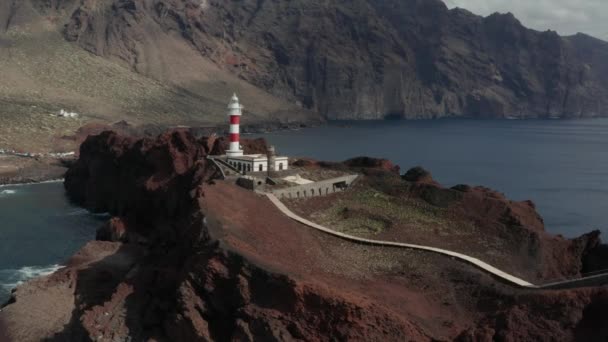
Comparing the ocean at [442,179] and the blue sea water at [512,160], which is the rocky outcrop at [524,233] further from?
the ocean at [442,179]

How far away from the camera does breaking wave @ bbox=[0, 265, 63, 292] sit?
1922 inches

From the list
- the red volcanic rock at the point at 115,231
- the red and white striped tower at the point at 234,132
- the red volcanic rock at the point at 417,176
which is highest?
the red and white striped tower at the point at 234,132

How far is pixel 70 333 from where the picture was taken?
38.3 meters

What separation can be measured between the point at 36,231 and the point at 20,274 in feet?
47.0

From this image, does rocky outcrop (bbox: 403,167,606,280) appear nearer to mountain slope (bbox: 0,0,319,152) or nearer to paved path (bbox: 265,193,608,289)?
paved path (bbox: 265,193,608,289)

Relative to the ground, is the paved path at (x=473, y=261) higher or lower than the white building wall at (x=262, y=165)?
lower

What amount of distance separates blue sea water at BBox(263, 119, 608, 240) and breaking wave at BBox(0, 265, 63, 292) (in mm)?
52176

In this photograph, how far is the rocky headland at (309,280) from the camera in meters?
28.0

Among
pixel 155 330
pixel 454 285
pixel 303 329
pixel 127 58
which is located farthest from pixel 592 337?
pixel 127 58

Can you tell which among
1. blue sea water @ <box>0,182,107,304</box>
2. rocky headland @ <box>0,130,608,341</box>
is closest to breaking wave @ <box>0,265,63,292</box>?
blue sea water @ <box>0,182,107,304</box>

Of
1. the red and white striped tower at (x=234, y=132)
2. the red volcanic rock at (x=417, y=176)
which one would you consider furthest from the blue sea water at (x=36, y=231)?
the red volcanic rock at (x=417, y=176)

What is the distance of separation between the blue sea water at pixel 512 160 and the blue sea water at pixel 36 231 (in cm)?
5145

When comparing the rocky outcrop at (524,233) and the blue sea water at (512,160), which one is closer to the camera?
the rocky outcrop at (524,233)

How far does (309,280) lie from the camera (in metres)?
29.5
